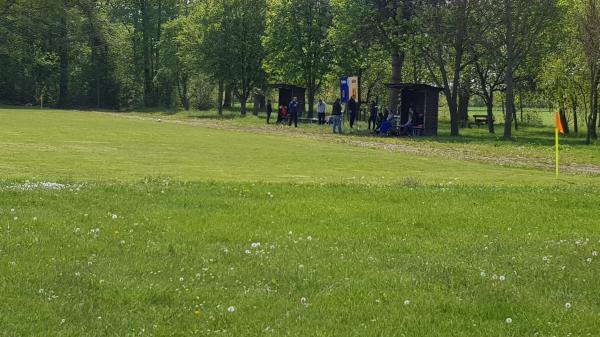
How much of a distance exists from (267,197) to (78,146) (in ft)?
45.4

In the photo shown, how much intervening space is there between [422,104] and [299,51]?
1734 cm

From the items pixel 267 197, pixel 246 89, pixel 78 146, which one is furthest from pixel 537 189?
pixel 246 89

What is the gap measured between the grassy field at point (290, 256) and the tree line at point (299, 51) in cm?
2487

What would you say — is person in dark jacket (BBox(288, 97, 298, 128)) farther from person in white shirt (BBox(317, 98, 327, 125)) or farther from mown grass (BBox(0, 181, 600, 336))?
mown grass (BBox(0, 181, 600, 336))

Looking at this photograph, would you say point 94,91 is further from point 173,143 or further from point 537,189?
point 537,189

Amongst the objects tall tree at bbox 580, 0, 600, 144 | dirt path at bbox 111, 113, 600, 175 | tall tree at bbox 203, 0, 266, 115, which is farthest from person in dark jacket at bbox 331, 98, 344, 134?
tall tree at bbox 203, 0, 266, 115

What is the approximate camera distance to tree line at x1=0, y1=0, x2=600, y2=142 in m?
39.9

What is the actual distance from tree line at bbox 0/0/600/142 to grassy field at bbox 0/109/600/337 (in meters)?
24.9

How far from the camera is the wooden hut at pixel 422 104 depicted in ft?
132

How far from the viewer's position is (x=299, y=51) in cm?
5681

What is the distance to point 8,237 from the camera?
8.62m

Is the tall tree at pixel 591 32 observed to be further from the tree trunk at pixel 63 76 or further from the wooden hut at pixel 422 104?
the tree trunk at pixel 63 76

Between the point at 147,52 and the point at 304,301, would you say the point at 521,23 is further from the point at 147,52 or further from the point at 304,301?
the point at 147,52

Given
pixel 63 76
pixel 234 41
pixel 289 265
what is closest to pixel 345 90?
pixel 234 41
